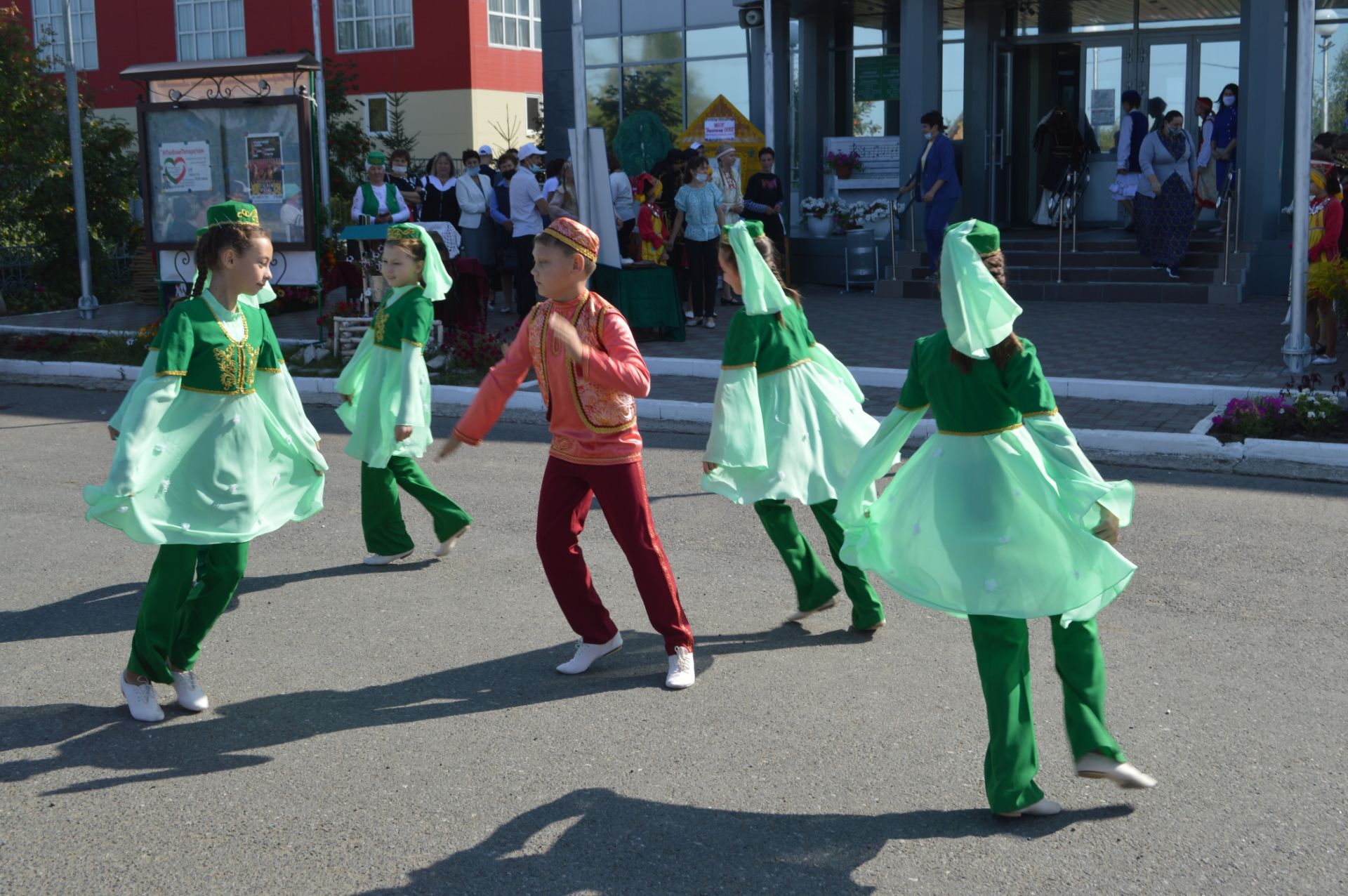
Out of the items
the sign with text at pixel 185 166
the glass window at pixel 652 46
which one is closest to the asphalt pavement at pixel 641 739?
the sign with text at pixel 185 166

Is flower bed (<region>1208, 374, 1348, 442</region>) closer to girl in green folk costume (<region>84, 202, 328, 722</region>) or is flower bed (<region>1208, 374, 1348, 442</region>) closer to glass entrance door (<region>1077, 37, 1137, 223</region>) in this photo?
girl in green folk costume (<region>84, 202, 328, 722</region>)

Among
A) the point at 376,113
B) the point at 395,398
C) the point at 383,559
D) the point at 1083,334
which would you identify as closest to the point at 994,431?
the point at 395,398

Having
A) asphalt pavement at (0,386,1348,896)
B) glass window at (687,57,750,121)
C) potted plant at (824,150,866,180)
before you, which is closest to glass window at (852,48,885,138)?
potted plant at (824,150,866,180)

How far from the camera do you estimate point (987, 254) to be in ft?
13.3

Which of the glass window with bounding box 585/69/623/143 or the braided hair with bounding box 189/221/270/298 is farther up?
the glass window with bounding box 585/69/623/143

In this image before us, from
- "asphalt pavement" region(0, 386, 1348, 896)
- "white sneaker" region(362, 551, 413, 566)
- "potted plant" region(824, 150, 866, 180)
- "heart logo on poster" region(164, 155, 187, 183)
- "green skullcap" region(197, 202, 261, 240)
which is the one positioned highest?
"potted plant" region(824, 150, 866, 180)

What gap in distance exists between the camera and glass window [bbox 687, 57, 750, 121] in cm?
2294

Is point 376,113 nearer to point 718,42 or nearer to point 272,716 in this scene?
point 718,42

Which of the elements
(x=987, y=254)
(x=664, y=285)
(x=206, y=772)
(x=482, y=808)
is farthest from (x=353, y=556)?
→ (x=664, y=285)

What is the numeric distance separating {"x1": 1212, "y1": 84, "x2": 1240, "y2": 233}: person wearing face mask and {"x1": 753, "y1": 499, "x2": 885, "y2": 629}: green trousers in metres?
14.0

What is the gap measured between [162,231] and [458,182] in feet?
10.7

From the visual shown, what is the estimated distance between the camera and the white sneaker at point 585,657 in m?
5.44

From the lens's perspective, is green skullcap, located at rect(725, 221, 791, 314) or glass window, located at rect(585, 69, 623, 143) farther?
Answer: glass window, located at rect(585, 69, 623, 143)

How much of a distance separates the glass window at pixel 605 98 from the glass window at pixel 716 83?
151 cm
